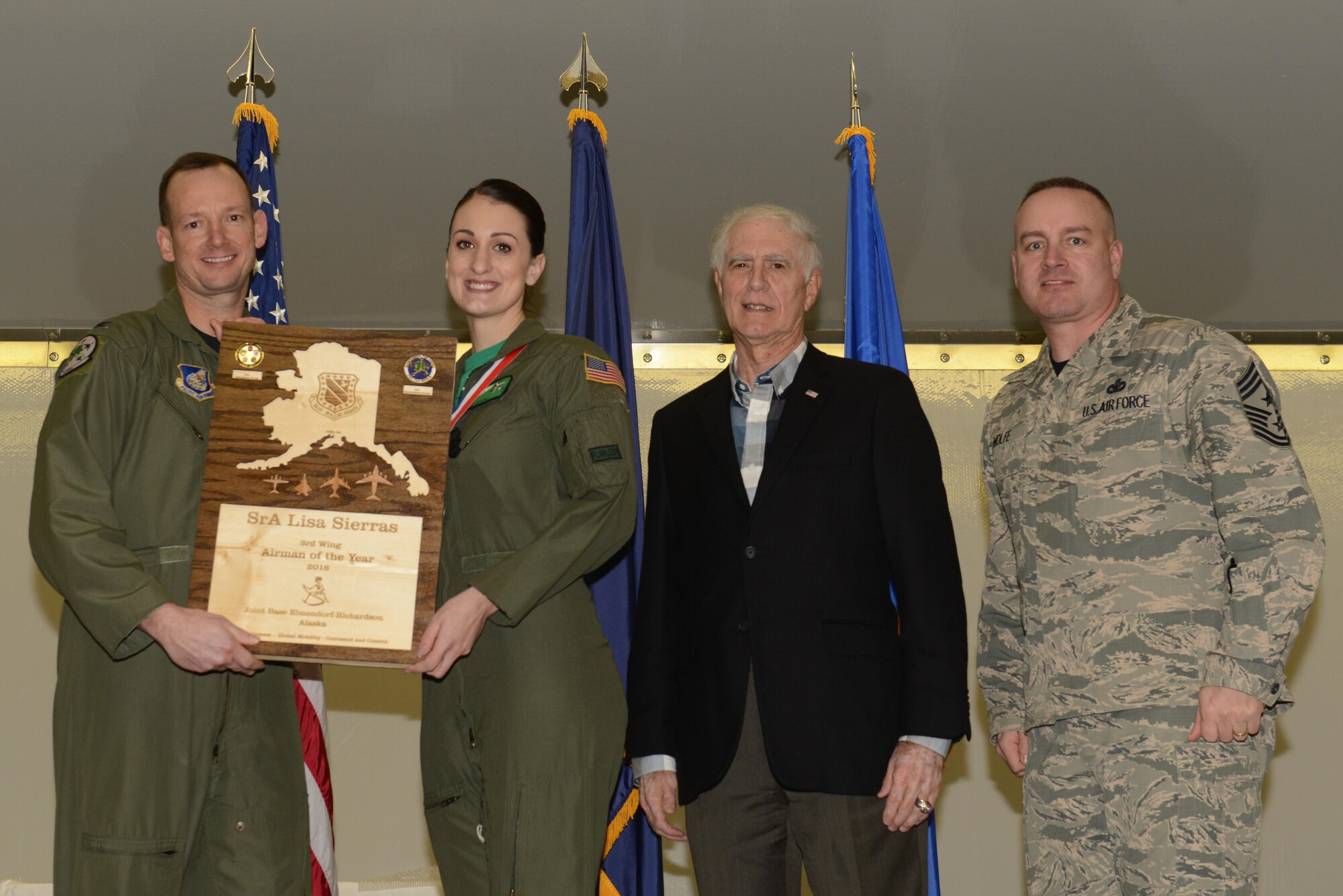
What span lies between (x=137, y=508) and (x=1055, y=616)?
196 centimetres

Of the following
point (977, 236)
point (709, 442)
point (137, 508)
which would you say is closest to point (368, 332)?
point (137, 508)

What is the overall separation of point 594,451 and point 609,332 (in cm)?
106

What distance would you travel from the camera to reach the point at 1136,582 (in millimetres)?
2439

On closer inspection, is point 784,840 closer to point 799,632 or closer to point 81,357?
point 799,632

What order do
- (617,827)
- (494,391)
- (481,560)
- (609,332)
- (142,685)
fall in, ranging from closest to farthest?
(142,685) < (481,560) < (494,391) < (617,827) < (609,332)

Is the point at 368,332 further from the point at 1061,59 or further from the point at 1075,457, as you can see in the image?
the point at 1061,59

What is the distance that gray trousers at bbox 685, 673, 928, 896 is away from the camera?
2.29 m

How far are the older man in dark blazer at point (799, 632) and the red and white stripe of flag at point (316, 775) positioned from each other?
854 mm

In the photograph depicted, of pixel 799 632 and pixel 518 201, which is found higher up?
pixel 518 201

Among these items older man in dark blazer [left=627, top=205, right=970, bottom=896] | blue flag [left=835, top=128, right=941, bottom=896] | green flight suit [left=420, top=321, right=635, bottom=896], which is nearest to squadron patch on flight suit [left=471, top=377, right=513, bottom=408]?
green flight suit [left=420, top=321, right=635, bottom=896]

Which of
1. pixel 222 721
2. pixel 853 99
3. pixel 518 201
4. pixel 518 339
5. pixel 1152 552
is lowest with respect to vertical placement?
pixel 222 721

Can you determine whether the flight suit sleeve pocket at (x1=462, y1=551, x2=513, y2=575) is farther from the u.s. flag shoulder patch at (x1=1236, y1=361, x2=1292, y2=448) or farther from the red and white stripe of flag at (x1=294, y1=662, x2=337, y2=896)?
the u.s. flag shoulder patch at (x1=1236, y1=361, x2=1292, y2=448)

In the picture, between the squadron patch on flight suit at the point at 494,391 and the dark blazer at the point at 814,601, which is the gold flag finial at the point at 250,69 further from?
the dark blazer at the point at 814,601

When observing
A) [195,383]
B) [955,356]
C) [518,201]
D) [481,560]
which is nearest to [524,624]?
[481,560]
